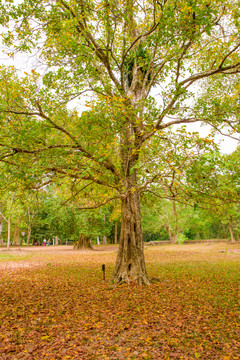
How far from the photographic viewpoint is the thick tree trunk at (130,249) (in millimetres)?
8961

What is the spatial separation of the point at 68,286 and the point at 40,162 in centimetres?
456

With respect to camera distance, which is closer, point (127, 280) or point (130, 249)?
point (127, 280)

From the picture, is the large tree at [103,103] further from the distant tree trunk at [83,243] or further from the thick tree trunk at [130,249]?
the distant tree trunk at [83,243]

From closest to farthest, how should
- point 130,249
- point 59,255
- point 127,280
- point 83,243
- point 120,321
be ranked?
point 120,321, point 127,280, point 130,249, point 59,255, point 83,243

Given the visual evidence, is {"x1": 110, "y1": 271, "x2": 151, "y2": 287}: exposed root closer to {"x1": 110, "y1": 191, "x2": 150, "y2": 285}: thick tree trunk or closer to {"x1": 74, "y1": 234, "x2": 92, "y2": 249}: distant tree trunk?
{"x1": 110, "y1": 191, "x2": 150, "y2": 285}: thick tree trunk

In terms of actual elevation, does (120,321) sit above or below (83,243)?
below

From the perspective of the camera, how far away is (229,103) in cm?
882

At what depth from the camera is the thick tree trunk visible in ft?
29.4

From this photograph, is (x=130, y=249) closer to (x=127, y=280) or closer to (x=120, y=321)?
(x=127, y=280)

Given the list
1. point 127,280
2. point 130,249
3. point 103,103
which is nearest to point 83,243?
point 130,249

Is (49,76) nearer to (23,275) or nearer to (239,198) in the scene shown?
(239,198)

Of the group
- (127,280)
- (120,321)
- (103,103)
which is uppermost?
(103,103)

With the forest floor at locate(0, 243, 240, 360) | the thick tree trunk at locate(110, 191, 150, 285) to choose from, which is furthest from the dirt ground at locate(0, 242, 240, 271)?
the thick tree trunk at locate(110, 191, 150, 285)

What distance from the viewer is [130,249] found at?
9188 millimetres
